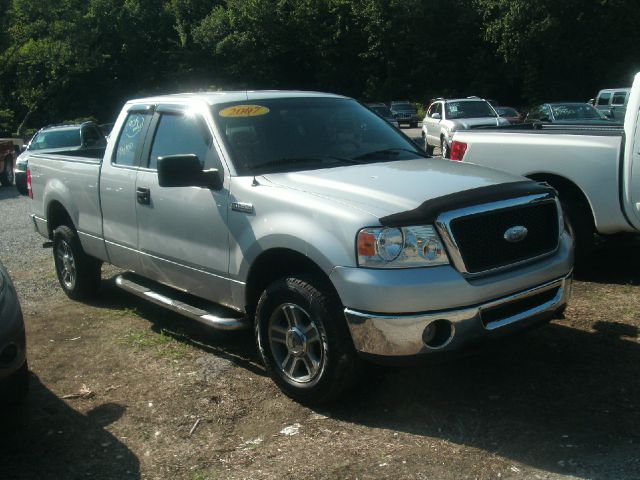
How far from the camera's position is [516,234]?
4.26m

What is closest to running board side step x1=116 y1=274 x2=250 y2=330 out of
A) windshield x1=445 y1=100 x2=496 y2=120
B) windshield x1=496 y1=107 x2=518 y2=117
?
windshield x1=445 y1=100 x2=496 y2=120

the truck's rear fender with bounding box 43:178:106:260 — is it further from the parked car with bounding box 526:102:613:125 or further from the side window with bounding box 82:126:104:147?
the parked car with bounding box 526:102:613:125

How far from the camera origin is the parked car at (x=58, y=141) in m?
16.7

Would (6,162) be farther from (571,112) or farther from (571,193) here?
(571,193)

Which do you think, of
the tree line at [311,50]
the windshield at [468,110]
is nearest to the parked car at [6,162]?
the windshield at [468,110]

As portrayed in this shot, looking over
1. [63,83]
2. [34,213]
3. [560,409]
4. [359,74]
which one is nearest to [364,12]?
[359,74]

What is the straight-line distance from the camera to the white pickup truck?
21.1ft

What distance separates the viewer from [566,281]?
455cm

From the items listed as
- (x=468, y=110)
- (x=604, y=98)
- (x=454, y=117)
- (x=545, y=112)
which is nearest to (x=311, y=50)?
(x=604, y=98)

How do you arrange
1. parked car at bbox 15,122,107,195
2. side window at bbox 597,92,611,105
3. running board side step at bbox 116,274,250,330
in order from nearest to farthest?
running board side step at bbox 116,274,250,330 → parked car at bbox 15,122,107,195 → side window at bbox 597,92,611,105

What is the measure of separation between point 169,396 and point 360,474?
1629mm

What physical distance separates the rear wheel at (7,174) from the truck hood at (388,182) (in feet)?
55.4

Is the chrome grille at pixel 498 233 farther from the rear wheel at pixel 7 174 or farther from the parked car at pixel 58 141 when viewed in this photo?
the rear wheel at pixel 7 174

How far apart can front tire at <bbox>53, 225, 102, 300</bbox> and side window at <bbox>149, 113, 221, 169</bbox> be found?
5.79 ft
